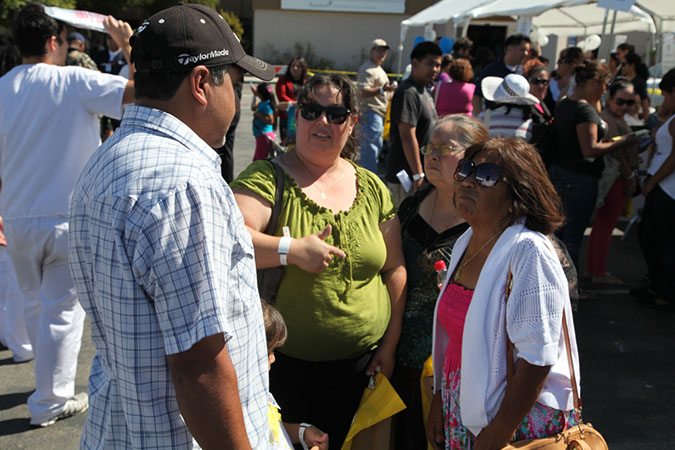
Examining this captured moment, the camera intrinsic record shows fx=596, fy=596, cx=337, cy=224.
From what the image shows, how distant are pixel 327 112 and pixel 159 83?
1.25 m

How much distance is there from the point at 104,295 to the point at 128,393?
0.22 metres

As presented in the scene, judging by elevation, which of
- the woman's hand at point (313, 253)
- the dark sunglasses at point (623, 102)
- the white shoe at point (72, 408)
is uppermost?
the dark sunglasses at point (623, 102)

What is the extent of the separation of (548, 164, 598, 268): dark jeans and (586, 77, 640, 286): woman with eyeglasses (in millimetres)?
314

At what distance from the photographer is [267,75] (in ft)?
5.62

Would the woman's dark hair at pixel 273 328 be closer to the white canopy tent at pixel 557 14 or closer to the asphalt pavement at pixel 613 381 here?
the asphalt pavement at pixel 613 381

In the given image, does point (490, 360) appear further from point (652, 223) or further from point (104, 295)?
point (652, 223)

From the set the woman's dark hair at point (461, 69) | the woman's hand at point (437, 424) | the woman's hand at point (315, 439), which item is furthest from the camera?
the woman's dark hair at point (461, 69)

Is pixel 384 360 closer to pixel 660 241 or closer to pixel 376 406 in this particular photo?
pixel 376 406

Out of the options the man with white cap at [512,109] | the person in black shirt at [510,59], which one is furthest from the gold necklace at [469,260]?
the person in black shirt at [510,59]

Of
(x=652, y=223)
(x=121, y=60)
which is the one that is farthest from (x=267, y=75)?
(x=121, y=60)

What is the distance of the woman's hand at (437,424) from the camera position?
7.55ft

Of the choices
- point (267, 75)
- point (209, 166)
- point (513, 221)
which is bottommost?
point (513, 221)

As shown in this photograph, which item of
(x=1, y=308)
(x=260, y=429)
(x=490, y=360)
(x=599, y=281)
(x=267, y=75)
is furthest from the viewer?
(x=599, y=281)

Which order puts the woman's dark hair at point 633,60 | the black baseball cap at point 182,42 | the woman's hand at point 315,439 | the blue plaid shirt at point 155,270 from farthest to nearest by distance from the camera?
the woman's dark hair at point 633,60 → the woman's hand at point 315,439 → the black baseball cap at point 182,42 → the blue plaid shirt at point 155,270
